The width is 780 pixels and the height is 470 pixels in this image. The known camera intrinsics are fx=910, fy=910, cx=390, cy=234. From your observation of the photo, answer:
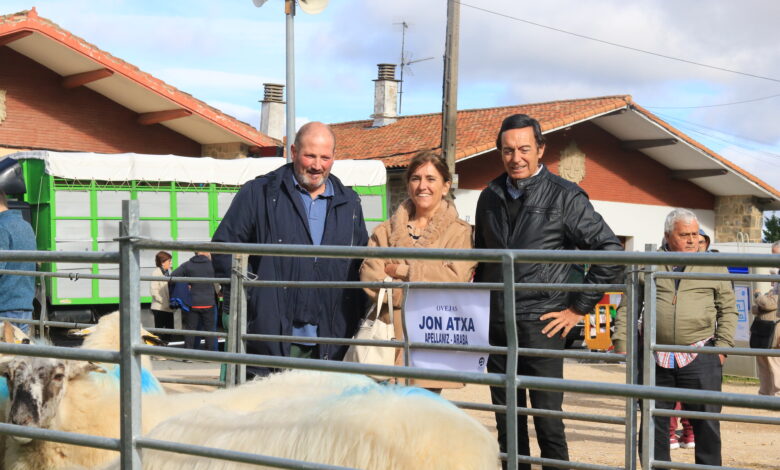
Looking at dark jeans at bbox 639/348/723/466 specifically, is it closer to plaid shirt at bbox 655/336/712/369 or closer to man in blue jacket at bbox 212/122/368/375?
plaid shirt at bbox 655/336/712/369

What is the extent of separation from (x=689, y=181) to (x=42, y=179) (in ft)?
66.1

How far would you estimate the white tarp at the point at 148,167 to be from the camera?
14617 millimetres

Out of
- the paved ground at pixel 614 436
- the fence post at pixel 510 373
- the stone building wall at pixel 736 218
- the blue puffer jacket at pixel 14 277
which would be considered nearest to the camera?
the fence post at pixel 510 373

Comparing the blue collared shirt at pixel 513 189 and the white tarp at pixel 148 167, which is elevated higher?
the white tarp at pixel 148 167

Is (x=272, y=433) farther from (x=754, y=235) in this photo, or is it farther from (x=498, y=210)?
(x=754, y=235)

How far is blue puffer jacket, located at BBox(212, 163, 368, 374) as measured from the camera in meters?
4.84

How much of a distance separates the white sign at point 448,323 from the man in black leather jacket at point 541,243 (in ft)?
1.67

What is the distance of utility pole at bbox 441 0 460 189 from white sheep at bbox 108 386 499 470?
15.2 metres

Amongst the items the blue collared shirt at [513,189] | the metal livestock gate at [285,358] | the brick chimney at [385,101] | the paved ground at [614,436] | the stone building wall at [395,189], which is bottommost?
the paved ground at [614,436]

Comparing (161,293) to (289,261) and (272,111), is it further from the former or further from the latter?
(272,111)

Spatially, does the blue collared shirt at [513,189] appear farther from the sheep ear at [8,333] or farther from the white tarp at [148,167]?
the white tarp at [148,167]

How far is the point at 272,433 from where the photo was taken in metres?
2.93

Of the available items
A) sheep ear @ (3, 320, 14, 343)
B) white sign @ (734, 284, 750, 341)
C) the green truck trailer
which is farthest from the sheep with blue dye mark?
the green truck trailer

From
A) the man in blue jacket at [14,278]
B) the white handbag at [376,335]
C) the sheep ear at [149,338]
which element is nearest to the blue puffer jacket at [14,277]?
the man in blue jacket at [14,278]
